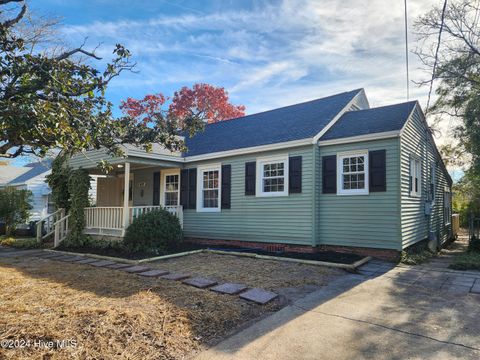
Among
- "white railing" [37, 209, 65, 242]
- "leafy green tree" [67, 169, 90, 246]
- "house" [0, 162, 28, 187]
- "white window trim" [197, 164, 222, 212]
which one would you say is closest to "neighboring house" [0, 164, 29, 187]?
"house" [0, 162, 28, 187]

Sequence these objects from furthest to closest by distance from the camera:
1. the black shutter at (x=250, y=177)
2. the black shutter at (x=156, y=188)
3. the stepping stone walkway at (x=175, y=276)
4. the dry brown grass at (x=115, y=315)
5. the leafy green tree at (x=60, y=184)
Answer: the black shutter at (x=156, y=188)
the leafy green tree at (x=60, y=184)
the black shutter at (x=250, y=177)
the stepping stone walkway at (x=175, y=276)
the dry brown grass at (x=115, y=315)

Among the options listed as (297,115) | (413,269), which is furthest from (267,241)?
(297,115)

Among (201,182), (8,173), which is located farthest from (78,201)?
(8,173)

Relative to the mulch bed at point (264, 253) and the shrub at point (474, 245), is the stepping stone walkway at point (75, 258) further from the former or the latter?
the shrub at point (474, 245)

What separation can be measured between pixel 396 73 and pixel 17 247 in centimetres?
1510

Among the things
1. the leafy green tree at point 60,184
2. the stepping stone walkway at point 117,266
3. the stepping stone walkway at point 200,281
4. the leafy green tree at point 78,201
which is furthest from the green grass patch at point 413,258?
the leafy green tree at point 60,184

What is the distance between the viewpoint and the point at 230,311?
14.8 feet

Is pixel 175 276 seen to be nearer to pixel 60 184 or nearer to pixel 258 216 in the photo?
pixel 258 216

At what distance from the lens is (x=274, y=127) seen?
11.9m

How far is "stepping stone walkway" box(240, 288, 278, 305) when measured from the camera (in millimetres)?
5011

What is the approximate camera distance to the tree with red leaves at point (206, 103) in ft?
94.4

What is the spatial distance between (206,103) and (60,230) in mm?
18907

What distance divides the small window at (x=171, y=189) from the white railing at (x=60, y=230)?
A: 3721 millimetres

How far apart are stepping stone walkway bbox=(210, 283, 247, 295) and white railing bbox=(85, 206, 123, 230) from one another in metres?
6.15
